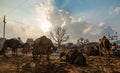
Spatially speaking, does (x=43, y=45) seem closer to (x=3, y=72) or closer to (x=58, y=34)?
(x=3, y=72)

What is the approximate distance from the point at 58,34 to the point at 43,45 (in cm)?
7228

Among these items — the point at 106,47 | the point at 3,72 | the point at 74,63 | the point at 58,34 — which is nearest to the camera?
the point at 3,72

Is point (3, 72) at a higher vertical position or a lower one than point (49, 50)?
lower

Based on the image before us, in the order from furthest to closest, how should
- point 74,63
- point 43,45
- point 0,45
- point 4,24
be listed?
1. point 4,24
2. point 0,45
3. point 43,45
4. point 74,63

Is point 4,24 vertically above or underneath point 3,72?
above

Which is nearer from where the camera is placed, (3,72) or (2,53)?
(3,72)

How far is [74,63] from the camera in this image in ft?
54.9

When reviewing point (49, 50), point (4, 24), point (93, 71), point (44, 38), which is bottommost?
point (93, 71)

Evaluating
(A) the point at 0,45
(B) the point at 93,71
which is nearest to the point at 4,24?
(A) the point at 0,45

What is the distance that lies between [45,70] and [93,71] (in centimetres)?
336

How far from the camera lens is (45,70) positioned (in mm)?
13641

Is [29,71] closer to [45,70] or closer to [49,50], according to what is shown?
[45,70]

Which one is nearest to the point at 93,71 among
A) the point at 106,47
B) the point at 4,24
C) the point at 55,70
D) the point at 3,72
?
the point at 55,70

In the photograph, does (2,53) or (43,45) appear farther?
(2,53)
